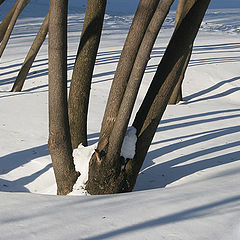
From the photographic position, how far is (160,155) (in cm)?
633

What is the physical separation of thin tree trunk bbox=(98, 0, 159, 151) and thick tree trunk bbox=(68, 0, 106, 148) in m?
0.78

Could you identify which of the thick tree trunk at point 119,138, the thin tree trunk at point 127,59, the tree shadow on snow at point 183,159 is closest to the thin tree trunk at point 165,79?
the thick tree trunk at point 119,138

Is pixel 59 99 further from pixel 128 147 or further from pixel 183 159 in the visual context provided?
pixel 183 159

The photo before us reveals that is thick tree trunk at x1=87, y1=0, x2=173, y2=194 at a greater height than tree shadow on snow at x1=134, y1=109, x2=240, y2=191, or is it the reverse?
thick tree trunk at x1=87, y1=0, x2=173, y2=194

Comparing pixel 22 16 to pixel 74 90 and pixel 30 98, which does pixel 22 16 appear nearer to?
pixel 30 98

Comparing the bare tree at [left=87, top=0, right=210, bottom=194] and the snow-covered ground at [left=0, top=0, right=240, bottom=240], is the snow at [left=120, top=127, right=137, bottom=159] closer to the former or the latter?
the bare tree at [left=87, top=0, right=210, bottom=194]

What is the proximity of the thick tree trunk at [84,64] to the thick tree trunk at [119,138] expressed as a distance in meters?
0.93

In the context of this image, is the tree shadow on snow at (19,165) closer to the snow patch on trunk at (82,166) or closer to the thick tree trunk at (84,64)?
the thick tree trunk at (84,64)

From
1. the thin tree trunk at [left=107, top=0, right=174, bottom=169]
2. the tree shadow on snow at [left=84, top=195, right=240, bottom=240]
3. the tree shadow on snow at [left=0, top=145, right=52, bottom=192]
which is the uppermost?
the thin tree trunk at [left=107, top=0, right=174, bottom=169]

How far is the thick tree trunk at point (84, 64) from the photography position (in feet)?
18.0

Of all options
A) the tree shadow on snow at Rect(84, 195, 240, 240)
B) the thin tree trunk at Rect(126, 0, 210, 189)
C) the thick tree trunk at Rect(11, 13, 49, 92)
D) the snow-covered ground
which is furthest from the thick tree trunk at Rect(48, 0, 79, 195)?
the thick tree trunk at Rect(11, 13, 49, 92)

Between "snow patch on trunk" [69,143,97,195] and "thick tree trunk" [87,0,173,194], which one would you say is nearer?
"thick tree trunk" [87,0,173,194]

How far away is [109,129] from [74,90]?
95 centimetres

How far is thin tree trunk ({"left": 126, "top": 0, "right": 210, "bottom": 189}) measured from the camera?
471cm
